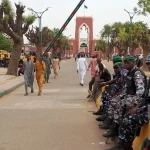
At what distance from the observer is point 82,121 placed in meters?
8.92

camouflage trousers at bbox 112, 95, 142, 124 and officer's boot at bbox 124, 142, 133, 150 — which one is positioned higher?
camouflage trousers at bbox 112, 95, 142, 124

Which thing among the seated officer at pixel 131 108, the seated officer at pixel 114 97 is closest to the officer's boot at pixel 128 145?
the seated officer at pixel 131 108

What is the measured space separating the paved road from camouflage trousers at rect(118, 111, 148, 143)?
3.17 ft

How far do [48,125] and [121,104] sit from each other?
252cm

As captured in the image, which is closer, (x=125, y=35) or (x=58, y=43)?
(x=125, y=35)

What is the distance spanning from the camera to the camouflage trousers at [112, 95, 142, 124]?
5.80 meters

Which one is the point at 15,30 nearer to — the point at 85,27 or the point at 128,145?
the point at 128,145

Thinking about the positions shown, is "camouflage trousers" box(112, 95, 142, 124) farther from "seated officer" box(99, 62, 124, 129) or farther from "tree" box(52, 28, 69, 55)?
"tree" box(52, 28, 69, 55)

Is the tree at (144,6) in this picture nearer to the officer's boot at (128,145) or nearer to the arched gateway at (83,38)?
the officer's boot at (128,145)

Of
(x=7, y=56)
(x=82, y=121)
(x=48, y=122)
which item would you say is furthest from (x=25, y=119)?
(x=7, y=56)

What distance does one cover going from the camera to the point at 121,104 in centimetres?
633

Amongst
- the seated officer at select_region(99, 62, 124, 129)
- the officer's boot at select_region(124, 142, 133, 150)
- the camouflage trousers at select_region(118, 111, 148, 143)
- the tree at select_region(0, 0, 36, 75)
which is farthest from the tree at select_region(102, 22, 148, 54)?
the camouflage trousers at select_region(118, 111, 148, 143)

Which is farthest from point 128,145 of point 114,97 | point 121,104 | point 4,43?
point 4,43

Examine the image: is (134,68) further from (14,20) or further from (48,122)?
(14,20)
